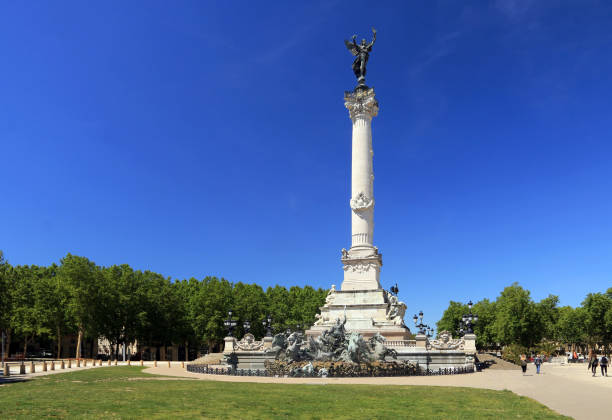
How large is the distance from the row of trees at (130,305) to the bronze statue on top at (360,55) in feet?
96.4

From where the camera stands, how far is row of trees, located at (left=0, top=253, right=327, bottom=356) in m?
59.3

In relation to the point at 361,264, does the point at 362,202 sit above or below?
above

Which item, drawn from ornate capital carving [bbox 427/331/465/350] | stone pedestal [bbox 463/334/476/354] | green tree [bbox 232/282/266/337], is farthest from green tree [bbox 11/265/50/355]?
stone pedestal [bbox 463/334/476/354]

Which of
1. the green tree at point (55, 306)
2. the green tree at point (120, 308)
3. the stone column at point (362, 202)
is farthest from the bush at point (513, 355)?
the green tree at point (55, 306)

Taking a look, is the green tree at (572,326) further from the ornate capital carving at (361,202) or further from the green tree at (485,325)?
the ornate capital carving at (361,202)

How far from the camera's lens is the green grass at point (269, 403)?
1361 centimetres

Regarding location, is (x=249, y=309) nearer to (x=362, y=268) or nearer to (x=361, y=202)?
(x=362, y=268)

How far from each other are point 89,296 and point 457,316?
64.3 m

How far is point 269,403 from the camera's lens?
16.0 meters

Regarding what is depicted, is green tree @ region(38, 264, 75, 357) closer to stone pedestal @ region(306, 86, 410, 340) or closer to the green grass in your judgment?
stone pedestal @ region(306, 86, 410, 340)

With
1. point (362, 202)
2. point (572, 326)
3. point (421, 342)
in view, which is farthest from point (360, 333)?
point (572, 326)

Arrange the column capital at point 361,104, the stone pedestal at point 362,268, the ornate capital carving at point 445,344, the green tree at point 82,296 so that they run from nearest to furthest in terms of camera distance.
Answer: the ornate capital carving at point 445,344, the stone pedestal at point 362,268, the column capital at point 361,104, the green tree at point 82,296

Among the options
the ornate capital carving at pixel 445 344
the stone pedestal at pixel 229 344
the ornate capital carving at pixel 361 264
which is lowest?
the stone pedestal at pixel 229 344

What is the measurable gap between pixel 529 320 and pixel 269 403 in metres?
66.6
